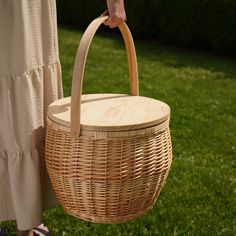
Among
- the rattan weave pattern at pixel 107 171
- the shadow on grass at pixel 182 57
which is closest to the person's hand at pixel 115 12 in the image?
the rattan weave pattern at pixel 107 171

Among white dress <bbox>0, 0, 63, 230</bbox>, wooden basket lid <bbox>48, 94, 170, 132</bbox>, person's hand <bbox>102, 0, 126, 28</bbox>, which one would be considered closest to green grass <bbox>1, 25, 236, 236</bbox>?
white dress <bbox>0, 0, 63, 230</bbox>

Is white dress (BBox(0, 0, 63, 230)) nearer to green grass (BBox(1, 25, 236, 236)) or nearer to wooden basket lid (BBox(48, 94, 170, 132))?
wooden basket lid (BBox(48, 94, 170, 132))

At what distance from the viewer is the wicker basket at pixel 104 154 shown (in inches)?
70.7

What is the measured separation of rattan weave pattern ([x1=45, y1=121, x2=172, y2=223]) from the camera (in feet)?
5.96

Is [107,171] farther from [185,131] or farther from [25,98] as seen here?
[185,131]

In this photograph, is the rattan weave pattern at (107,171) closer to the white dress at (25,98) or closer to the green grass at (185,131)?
the white dress at (25,98)

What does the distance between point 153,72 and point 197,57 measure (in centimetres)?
144

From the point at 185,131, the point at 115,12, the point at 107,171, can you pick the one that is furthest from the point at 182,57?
the point at 107,171

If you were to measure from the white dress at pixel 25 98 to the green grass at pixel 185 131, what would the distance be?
0.51 metres

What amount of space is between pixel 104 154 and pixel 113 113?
→ 0.68 feet

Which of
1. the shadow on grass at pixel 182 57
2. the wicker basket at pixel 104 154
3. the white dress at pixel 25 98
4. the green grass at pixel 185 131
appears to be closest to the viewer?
the wicker basket at pixel 104 154

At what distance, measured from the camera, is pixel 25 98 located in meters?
1.97

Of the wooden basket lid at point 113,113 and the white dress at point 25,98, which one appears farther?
the white dress at point 25,98

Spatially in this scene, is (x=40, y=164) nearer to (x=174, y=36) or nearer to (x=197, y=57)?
(x=197, y=57)
